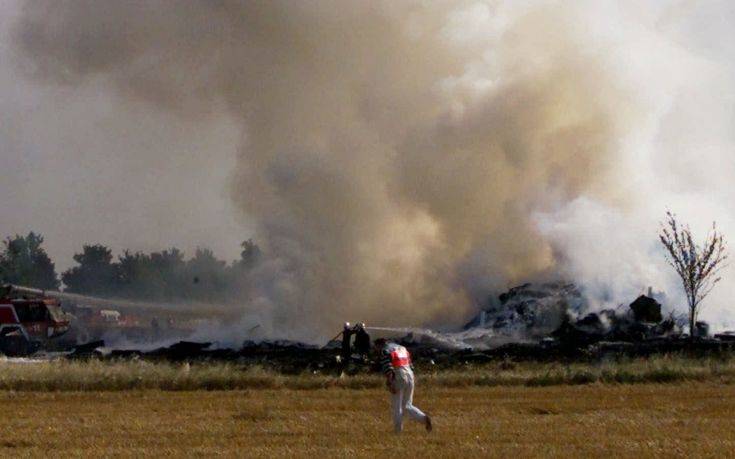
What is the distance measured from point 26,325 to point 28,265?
2572 inches

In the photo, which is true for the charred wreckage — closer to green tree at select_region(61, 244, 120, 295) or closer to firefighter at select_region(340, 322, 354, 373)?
firefighter at select_region(340, 322, 354, 373)

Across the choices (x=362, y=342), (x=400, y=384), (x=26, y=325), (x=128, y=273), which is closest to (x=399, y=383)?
(x=400, y=384)

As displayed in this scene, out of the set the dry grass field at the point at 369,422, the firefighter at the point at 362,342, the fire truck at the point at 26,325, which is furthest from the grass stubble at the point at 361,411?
the fire truck at the point at 26,325

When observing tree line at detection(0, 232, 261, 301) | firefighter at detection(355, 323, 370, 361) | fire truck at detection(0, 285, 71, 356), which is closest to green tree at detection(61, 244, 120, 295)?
tree line at detection(0, 232, 261, 301)

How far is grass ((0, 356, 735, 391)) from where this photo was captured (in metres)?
41.7

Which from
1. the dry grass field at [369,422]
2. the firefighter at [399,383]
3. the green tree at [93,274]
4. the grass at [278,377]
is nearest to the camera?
the dry grass field at [369,422]

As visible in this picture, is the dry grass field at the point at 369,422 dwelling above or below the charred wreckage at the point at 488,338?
below

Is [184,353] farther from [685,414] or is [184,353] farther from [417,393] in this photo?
[685,414]

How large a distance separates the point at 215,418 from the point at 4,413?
20.4ft

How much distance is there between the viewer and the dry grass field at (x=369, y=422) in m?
24.8

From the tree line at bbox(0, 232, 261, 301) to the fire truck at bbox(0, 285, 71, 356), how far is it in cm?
2218

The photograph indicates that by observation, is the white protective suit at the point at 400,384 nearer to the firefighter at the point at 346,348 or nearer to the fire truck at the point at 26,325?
the firefighter at the point at 346,348

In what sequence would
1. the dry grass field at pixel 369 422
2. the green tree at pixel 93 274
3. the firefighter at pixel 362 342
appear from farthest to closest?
the green tree at pixel 93 274 → the firefighter at pixel 362 342 → the dry grass field at pixel 369 422

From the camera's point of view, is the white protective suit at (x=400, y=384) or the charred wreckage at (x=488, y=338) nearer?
the white protective suit at (x=400, y=384)
